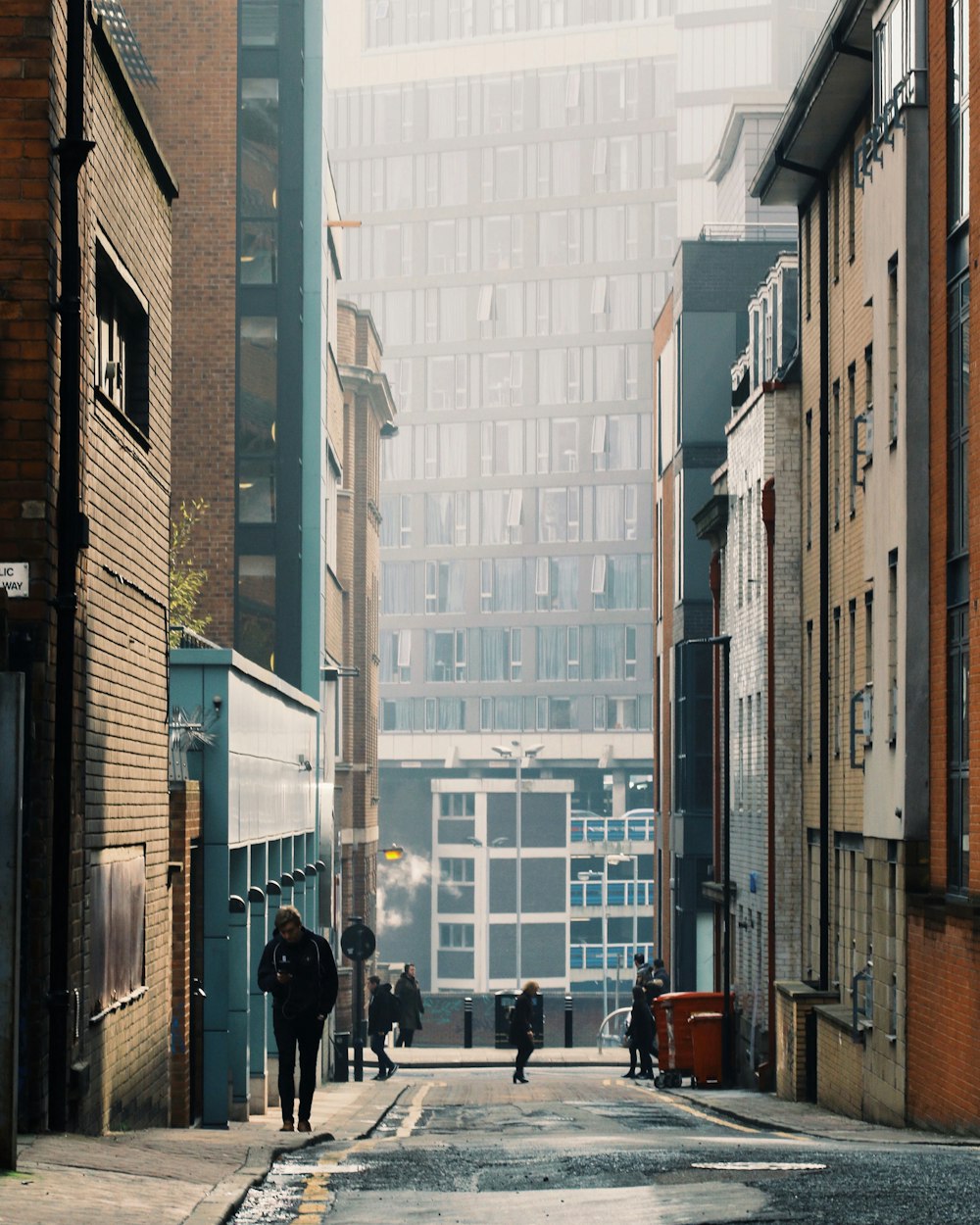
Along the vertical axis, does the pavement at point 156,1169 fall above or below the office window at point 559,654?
below

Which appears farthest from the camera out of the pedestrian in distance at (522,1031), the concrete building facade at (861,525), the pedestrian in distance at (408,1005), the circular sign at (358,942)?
the pedestrian in distance at (408,1005)

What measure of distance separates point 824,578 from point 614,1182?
19.4 meters

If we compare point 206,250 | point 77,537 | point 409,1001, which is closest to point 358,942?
point 206,250

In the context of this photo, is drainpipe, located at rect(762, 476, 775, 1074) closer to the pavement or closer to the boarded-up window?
the pavement

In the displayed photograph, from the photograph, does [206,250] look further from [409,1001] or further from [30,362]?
[30,362]

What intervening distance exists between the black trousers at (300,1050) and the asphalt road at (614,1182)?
62 centimetres

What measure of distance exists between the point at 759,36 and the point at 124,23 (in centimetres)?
9469

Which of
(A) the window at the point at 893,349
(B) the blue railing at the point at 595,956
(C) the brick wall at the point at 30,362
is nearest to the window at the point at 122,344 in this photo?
(C) the brick wall at the point at 30,362

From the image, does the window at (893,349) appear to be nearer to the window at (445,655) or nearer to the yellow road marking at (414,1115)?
the yellow road marking at (414,1115)

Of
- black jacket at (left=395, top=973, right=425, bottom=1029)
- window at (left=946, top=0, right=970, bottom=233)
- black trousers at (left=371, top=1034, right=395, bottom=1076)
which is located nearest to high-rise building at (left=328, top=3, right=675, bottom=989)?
black jacket at (left=395, top=973, right=425, bottom=1029)

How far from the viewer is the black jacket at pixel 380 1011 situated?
3812 centimetres

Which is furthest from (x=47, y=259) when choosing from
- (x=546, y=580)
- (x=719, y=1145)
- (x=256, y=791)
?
(x=546, y=580)

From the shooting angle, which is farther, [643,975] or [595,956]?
[595,956]

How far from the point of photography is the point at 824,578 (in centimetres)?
2945
